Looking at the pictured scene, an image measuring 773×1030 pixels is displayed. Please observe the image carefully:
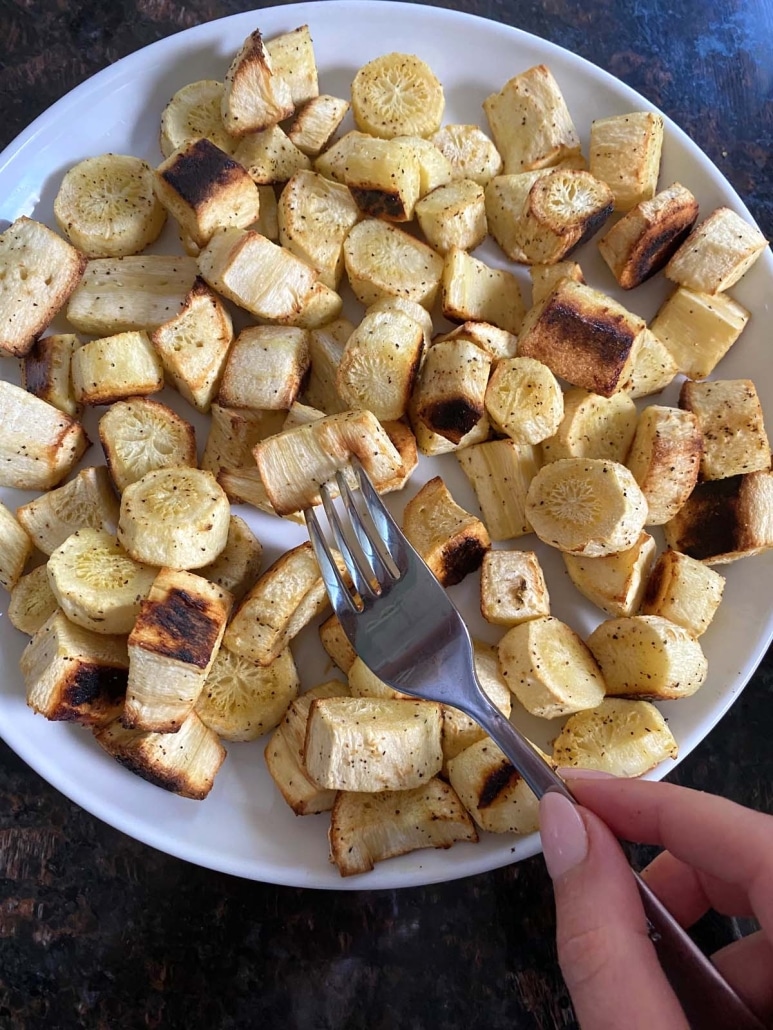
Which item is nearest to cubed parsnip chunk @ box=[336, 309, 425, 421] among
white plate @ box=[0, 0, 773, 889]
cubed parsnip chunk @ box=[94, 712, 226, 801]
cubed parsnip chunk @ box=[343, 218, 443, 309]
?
cubed parsnip chunk @ box=[343, 218, 443, 309]

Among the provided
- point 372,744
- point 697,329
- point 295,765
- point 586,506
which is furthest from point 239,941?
point 697,329

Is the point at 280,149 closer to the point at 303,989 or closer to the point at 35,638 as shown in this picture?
the point at 35,638

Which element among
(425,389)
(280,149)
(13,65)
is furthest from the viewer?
(13,65)

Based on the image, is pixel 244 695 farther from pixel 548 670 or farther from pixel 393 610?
pixel 548 670

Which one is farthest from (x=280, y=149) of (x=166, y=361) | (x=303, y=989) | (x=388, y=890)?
(x=303, y=989)

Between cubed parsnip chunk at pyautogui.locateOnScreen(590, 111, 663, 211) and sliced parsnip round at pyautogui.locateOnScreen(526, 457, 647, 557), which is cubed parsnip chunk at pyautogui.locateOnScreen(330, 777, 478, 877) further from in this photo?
cubed parsnip chunk at pyautogui.locateOnScreen(590, 111, 663, 211)
